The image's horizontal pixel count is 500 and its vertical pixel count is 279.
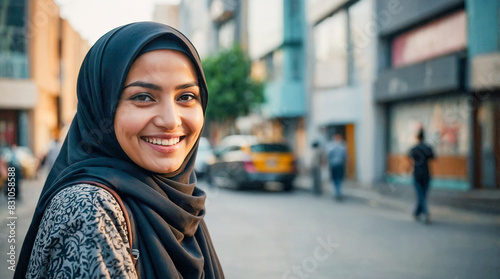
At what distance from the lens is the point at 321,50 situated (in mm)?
22422

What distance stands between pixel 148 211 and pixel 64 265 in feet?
0.95

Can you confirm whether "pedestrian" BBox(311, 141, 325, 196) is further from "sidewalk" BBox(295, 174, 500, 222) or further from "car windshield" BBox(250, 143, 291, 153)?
"car windshield" BBox(250, 143, 291, 153)

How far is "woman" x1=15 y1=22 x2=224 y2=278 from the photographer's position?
1.15 metres

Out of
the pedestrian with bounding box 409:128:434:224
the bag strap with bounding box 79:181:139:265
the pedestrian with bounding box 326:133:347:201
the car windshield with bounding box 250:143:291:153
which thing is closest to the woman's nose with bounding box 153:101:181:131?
the bag strap with bounding box 79:181:139:265

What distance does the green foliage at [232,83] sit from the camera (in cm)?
2639

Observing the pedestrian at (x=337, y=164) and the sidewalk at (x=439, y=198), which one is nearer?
the sidewalk at (x=439, y=198)

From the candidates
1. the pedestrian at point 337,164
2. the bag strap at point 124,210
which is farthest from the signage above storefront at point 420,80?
the bag strap at point 124,210

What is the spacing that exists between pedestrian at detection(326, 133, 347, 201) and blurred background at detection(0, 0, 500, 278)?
0.51 metres

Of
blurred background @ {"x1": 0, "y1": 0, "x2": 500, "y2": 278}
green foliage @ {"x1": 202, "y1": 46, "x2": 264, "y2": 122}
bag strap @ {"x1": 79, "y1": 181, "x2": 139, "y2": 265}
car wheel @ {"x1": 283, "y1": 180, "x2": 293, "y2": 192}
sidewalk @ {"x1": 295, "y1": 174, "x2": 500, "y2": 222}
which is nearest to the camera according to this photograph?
bag strap @ {"x1": 79, "y1": 181, "x2": 139, "y2": 265}

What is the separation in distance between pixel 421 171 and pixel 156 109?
887 cm

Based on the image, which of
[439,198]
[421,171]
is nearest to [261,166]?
[439,198]

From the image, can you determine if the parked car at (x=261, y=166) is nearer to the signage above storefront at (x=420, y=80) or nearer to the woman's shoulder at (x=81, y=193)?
the signage above storefront at (x=420, y=80)

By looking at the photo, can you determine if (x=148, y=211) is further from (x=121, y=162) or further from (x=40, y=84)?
(x=40, y=84)

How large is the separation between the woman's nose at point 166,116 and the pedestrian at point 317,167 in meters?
Result: 13.1
